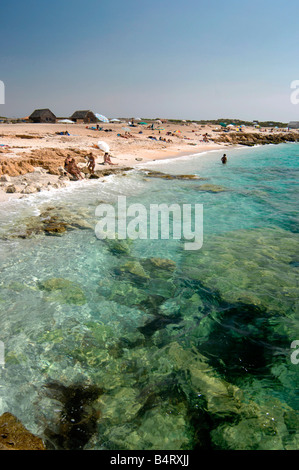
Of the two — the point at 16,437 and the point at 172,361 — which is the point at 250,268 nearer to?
the point at 172,361

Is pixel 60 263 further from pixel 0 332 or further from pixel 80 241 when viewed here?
pixel 0 332

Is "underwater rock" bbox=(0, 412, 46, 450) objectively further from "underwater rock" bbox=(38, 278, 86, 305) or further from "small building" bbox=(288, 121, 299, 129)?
"small building" bbox=(288, 121, 299, 129)

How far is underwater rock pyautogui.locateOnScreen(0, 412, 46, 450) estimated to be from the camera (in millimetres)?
2836

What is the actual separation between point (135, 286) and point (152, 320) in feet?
4.15

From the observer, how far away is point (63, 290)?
604 centimetres

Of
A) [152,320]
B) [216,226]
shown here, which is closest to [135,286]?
[152,320]

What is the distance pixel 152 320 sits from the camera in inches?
207

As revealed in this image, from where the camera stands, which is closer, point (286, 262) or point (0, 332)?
point (0, 332)

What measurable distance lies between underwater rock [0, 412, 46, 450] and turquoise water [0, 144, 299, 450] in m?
0.17

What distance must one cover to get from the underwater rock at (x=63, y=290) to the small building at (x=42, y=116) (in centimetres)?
5764

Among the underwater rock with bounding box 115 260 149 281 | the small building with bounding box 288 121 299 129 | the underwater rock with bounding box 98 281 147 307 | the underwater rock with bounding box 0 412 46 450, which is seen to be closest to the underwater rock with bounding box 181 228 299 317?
the underwater rock with bounding box 115 260 149 281

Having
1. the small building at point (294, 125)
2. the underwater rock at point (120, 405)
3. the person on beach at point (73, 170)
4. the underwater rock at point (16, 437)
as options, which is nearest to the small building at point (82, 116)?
the person on beach at point (73, 170)

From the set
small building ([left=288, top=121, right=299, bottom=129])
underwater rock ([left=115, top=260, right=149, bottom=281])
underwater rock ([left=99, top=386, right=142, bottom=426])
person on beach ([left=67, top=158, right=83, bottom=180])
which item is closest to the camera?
underwater rock ([left=99, top=386, right=142, bottom=426])
